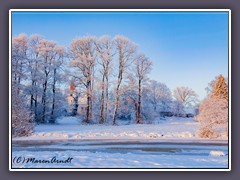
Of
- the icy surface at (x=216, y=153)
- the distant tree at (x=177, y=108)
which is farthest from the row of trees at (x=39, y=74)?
the icy surface at (x=216, y=153)

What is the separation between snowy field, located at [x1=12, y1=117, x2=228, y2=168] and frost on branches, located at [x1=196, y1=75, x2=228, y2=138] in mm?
240

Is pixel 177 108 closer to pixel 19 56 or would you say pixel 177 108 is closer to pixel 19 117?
pixel 19 117

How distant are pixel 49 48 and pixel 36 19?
2.15ft

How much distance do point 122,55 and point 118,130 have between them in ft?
5.50

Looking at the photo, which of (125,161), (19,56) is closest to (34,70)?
(19,56)

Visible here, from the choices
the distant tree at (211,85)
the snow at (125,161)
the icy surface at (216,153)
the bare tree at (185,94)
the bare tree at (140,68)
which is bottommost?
the snow at (125,161)

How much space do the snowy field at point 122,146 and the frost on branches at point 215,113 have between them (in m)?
0.24

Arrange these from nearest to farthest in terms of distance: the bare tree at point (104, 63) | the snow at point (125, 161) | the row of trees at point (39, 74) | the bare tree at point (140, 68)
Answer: the snow at point (125, 161) < the row of trees at point (39, 74) < the bare tree at point (140, 68) < the bare tree at point (104, 63)

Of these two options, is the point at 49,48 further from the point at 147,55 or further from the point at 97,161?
the point at 97,161

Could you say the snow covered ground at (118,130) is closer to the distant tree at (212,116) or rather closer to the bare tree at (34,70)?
the distant tree at (212,116)

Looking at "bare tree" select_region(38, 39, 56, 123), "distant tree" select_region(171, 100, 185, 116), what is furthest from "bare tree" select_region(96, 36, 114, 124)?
"distant tree" select_region(171, 100, 185, 116)

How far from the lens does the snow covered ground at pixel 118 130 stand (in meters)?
6.62
